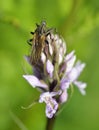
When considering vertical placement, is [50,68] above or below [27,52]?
below

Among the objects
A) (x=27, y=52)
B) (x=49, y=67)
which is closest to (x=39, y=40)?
(x=49, y=67)

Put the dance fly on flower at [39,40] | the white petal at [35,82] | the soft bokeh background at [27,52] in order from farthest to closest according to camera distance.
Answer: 1. the soft bokeh background at [27,52]
2. the white petal at [35,82]
3. the dance fly on flower at [39,40]

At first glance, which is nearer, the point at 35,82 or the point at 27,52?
the point at 35,82

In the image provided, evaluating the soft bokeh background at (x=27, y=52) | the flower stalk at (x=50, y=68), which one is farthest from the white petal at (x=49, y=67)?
the soft bokeh background at (x=27, y=52)

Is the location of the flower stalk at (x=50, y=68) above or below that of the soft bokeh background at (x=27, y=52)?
below

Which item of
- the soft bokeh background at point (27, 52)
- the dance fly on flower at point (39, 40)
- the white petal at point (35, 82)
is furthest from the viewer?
the soft bokeh background at point (27, 52)

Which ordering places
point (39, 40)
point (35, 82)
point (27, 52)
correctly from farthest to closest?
point (27, 52), point (35, 82), point (39, 40)

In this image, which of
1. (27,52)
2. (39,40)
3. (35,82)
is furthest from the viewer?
(27,52)

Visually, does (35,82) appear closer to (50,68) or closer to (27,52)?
(50,68)

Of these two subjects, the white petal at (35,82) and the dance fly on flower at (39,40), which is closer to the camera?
the dance fly on flower at (39,40)

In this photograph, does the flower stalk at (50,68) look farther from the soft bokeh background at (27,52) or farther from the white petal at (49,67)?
the soft bokeh background at (27,52)

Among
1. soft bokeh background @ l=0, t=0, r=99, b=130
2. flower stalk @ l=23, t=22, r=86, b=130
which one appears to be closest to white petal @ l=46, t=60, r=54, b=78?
flower stalk @ l=23, t=22, r=86, b=130
